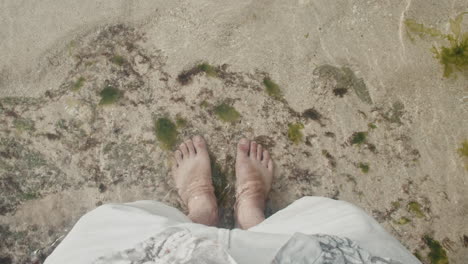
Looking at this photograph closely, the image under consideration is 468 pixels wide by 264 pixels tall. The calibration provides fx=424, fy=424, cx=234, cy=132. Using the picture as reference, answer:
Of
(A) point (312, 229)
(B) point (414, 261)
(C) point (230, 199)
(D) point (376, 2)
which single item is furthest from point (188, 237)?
(D) point (376, 2)

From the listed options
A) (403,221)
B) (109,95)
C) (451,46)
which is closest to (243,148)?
(109,95)

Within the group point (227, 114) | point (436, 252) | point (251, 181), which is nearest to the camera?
point (436, 252)

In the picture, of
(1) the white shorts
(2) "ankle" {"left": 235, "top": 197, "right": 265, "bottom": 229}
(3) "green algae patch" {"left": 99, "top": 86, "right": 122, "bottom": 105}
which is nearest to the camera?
(1) the white shorts

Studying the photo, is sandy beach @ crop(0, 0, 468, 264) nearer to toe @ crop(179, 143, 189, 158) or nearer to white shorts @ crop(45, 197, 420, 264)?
toe @ crop(179, 143, 189, 158)

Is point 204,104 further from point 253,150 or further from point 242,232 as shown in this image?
point 242,232

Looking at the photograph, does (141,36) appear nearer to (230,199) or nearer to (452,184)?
(230,199)

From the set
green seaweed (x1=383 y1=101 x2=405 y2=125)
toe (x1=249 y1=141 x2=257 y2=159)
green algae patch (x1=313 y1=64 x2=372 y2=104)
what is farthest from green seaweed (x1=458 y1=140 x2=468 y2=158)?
toe (x1=249 y1=141 x2=257 y2=159)
